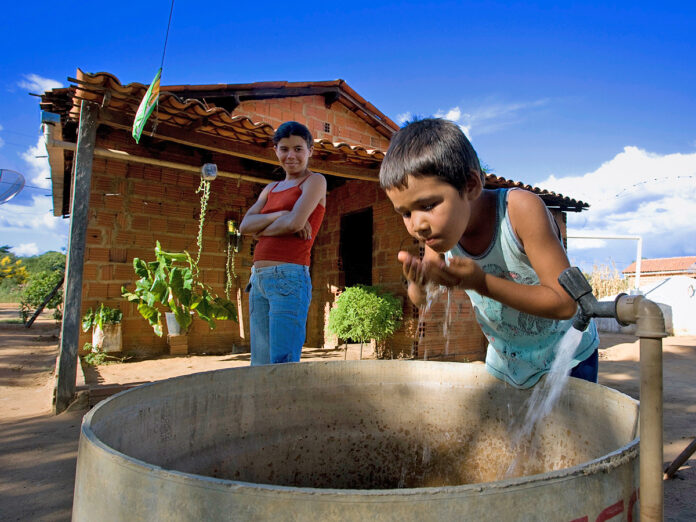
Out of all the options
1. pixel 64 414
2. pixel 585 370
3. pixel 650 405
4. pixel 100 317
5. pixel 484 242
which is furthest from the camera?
pixel 100 317

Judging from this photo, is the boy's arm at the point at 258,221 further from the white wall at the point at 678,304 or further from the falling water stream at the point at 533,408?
the white wall at the point at 678,304

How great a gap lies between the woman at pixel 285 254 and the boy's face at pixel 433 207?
1.06 m

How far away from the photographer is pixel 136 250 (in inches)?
229

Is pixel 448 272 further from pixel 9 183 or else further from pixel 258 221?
pixel 9 183

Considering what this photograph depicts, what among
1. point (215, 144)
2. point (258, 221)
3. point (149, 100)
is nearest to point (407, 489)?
point (258, 221)

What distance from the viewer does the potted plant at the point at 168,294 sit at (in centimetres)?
532

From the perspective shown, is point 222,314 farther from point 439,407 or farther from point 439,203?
point 439,203

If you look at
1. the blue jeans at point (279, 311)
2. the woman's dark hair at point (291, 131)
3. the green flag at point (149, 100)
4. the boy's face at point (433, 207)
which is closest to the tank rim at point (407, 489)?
the boy's face at point (433, 207)

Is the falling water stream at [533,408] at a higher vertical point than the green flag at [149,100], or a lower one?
lower

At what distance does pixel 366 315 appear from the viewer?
5508 millimetres

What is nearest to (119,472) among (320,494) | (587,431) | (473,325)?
(320,494)

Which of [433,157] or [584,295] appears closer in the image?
[584,295]

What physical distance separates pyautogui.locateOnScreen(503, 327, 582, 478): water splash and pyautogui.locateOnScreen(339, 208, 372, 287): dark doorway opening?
5672 millimetres

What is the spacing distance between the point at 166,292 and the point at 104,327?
0.84 metres
